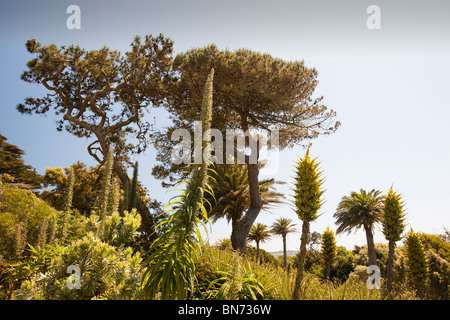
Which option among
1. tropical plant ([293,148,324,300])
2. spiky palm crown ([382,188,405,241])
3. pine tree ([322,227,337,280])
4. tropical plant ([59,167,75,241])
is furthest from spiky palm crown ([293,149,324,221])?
pine tree ([322,227,337,280])

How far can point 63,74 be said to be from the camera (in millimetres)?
16047

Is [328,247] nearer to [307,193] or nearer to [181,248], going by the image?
[307,193]

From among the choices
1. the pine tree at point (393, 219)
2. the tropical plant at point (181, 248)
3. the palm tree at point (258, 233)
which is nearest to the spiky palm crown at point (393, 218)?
the pine tree at point (393, 219)

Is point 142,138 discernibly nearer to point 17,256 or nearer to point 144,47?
point 144,47

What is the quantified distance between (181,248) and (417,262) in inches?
393

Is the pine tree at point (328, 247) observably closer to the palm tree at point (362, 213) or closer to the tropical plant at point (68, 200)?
the palm tree at point (362, 213)

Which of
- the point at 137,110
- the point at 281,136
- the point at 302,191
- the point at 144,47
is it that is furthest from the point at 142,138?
the point at 302,191

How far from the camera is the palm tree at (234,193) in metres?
17.7

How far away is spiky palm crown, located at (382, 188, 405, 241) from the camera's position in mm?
8852

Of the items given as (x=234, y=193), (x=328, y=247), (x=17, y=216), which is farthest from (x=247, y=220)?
(x=17, y=216)

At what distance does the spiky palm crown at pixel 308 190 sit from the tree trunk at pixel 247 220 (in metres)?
8.63

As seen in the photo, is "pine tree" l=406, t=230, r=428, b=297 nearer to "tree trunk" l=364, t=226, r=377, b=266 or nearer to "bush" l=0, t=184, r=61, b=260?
"bush" l=0, t=184, r=61, b=260

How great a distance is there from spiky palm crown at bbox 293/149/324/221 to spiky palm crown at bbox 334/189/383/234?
71.2 feet
